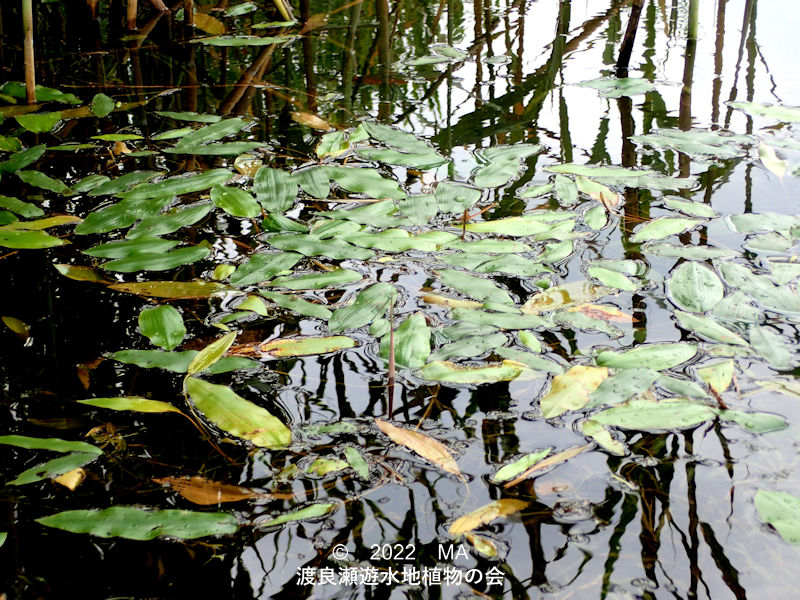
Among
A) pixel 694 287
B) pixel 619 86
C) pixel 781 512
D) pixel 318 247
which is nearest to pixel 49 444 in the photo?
pixel 318 247

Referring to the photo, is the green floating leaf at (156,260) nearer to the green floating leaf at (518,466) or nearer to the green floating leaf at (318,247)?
the green floating leaf at (318,247)

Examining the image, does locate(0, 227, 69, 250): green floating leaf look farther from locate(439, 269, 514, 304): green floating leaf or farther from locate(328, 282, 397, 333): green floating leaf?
locate(439, 269, 514, 304): green floating leaf

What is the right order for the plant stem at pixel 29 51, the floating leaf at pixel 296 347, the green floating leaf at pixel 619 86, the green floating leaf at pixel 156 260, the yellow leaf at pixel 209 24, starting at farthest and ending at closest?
the yellow leaf at pixel 209 24, the green floating leaf at pixel 619 86, the plant stem at pixel 29 51, the green floating leaf at pixel 156 260, the floating leaf at pixel 296 347

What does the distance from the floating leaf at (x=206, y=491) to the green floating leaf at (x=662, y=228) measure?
929mm

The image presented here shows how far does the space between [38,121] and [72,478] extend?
143 centimetres

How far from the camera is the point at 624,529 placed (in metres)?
0.86

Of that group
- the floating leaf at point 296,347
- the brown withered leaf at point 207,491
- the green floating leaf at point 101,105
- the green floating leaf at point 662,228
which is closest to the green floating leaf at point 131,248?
the floating leaf at point 296,347

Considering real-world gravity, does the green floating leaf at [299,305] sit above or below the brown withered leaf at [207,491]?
above

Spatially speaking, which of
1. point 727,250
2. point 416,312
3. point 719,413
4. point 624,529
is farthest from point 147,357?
point 727,250

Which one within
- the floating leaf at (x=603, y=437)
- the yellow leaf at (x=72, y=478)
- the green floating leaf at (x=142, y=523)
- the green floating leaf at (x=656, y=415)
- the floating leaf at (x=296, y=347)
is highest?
the floating leaf at (x=296, y=347)

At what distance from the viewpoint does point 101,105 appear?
2180 millimetres

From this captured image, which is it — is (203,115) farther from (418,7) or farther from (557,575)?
(557,575)

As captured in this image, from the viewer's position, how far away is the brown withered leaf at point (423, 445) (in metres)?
0.96

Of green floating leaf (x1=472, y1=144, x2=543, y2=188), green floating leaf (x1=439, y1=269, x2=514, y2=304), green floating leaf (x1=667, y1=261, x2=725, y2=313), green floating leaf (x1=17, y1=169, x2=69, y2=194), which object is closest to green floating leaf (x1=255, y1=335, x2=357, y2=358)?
green floating leaf (x1=439, y1=269, x2=514, y2=304)
